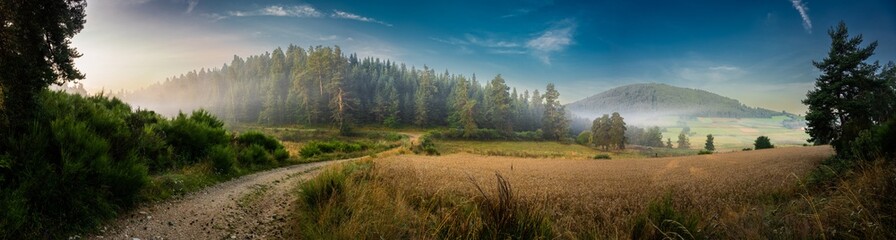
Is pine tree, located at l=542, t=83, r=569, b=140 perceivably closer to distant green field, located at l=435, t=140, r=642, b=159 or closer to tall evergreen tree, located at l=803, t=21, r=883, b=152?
distant green field, located at l=435, t=140, r=642, b=159

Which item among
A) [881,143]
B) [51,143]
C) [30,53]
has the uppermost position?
[30,53]

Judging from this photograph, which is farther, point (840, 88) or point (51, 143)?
point (840, 88)

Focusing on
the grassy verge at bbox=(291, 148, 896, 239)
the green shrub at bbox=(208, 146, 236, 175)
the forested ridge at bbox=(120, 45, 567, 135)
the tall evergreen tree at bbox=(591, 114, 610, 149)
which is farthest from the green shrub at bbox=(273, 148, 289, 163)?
the tall evergreen tree at bbox=(591, 114, 610, 149)

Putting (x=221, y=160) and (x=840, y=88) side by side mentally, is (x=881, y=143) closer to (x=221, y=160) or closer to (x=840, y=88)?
(x=221, y=160)

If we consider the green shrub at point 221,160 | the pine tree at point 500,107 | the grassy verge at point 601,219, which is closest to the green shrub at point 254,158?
the green shrub at point 221,160

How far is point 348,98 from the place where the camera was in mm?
92500

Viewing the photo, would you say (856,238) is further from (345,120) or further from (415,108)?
(415,108)

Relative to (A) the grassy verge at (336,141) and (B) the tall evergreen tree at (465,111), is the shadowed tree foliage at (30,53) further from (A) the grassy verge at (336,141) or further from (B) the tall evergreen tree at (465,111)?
(B) the tall evergreen tree at (465,111)

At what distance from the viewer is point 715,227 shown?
5.21m

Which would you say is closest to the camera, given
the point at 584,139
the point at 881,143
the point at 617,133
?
the point at 881,143

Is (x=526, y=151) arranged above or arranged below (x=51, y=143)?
below

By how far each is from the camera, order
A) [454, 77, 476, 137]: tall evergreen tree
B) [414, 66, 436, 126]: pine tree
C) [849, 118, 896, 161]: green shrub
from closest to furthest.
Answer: [849, 118, 896, 161]: green shrub → [454, 77, 476, 137]: tall evergreen tree → [414, 66, 436, 126]: pine tree

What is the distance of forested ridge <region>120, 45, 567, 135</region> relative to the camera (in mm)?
87938

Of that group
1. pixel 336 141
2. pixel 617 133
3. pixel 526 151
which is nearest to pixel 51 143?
pixel 336 141
